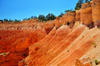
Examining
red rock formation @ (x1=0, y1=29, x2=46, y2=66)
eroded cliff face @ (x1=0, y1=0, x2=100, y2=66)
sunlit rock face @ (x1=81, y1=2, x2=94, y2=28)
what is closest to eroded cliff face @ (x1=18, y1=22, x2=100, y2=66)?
eroded cliff face @ (x1=0, y1=0, x2=100, y2=66)

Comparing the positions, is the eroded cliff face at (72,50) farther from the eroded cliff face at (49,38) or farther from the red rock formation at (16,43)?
the red rock formation at (16,43)

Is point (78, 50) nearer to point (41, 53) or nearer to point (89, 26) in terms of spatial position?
point (89, 26)

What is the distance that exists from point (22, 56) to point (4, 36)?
10.1 meters

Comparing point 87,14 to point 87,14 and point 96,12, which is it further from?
point 96,12

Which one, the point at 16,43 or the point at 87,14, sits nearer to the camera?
the point at 87,14

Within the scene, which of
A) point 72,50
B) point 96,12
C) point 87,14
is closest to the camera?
point 72,50

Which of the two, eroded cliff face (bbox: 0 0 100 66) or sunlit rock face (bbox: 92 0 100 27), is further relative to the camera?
eroded cliff face (bbox: 0 0 100 66)

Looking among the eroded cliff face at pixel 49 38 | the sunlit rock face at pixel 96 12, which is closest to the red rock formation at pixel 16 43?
the eroded cliff face at pixel 49 38

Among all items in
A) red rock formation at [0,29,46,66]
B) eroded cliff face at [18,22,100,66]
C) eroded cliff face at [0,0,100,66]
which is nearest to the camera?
eroded cliff face at [18,22,100,66]

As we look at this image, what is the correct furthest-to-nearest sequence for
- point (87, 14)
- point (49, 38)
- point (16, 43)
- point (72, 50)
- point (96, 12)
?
point (16, 43) → point (49, 38) → point (87, 14) → point (96, 12) → point (72, 50)

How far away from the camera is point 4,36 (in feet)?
95.1

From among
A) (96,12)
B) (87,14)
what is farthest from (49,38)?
(96,12)

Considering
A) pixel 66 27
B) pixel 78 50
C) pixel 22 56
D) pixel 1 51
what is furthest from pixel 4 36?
pixel 78 50

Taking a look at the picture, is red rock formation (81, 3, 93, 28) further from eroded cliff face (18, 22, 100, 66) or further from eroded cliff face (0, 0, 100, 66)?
eroded cliff face (18, 22, 100, 66)
